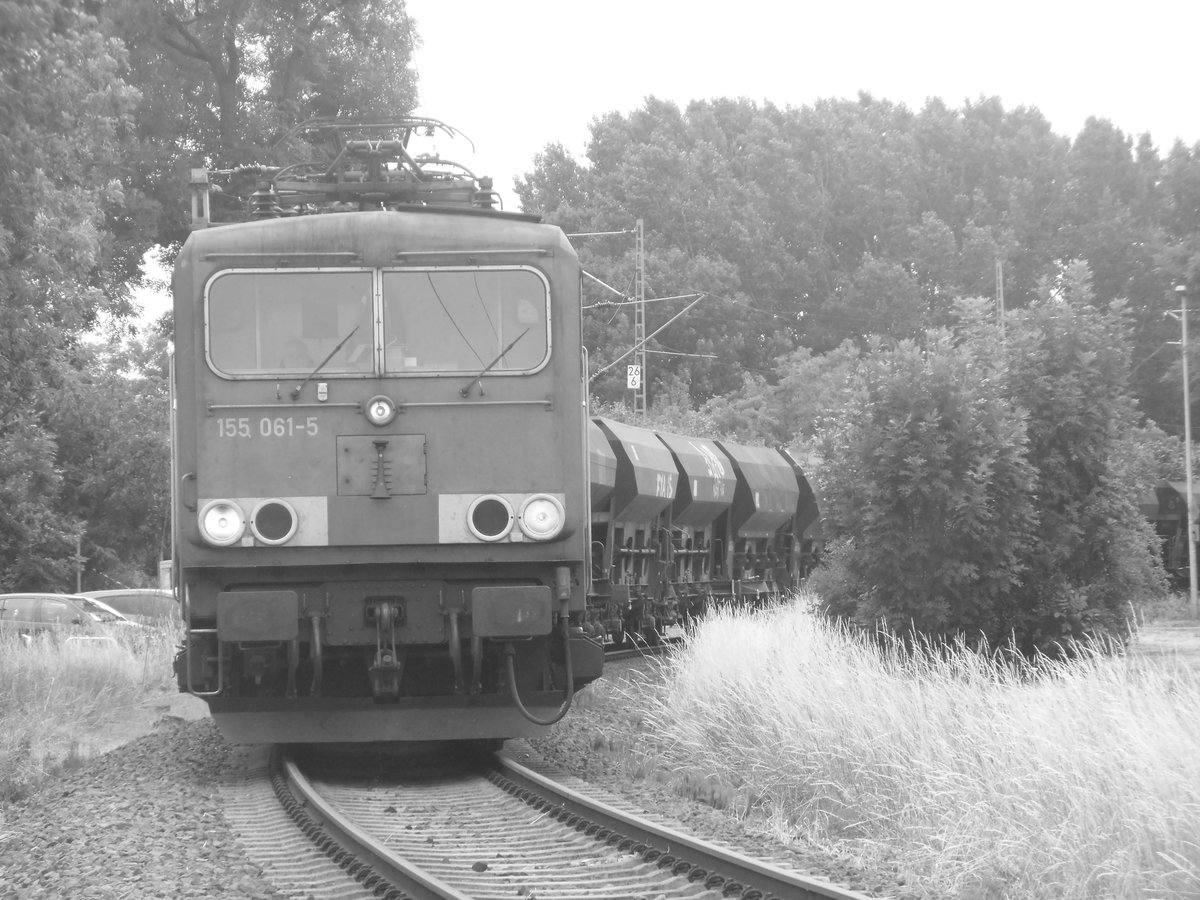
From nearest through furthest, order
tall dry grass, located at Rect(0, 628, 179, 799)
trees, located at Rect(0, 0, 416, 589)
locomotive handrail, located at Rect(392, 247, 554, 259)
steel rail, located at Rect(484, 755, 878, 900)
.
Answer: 1. steel rail, located at Rect(484, 755, 878, 900)
2. locomotive handrail, located at Rect(392, 247, 554, 259)
3. tall dry grass, located at Rect(0, 628, 179, 799)
4. trees, located at Rect(0, 0, 416, 589)

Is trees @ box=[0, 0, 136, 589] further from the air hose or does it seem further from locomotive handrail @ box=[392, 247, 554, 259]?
the air hose

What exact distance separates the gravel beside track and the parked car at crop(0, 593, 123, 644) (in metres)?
8.38

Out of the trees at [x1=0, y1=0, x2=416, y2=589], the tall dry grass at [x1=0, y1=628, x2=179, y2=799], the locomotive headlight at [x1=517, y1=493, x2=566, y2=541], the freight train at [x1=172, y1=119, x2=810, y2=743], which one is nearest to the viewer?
the freight train at [x1=172, y1=119, x2=810, y2=743]

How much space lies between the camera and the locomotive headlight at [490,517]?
9242 mm

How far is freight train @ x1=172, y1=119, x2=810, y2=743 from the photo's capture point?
30.1 ft

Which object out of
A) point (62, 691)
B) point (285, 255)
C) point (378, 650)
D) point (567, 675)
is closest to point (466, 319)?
point (285, 255)

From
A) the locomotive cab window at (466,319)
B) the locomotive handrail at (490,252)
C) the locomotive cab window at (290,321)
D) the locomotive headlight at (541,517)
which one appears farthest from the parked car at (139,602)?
the locomotive headlight at (541,517)

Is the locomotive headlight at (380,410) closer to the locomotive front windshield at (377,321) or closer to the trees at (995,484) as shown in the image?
the locomotive front windshield at (377,321)

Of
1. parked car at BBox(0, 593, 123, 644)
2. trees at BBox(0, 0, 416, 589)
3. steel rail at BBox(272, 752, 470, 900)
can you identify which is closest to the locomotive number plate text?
steel rail at BBox(272, 752, 470, 900)

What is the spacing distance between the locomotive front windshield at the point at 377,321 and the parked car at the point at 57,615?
37.8 feet

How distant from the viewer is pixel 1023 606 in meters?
14.0

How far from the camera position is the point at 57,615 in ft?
67.5

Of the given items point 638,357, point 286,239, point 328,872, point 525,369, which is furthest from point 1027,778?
point 638,357

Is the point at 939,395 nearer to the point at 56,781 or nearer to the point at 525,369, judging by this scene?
the point at 525,369
